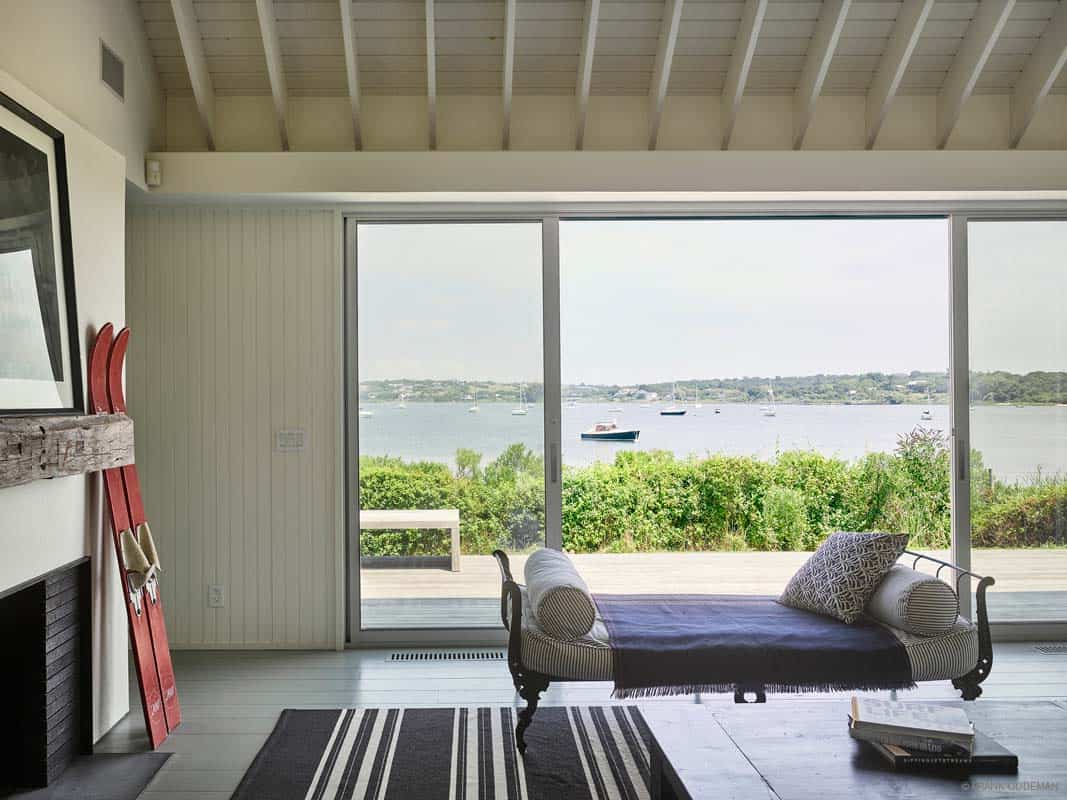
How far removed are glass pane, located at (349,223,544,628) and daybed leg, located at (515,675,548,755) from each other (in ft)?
4.74

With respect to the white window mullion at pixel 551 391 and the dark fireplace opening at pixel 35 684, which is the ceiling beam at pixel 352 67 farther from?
the dark fireplace opening at pixel 35 684

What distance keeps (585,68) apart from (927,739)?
3228 millimetres

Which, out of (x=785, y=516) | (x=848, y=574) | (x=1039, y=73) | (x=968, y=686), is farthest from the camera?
(x=785, y=516)

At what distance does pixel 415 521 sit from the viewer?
4676mm

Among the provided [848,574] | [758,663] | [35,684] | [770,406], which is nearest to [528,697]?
[758,663]

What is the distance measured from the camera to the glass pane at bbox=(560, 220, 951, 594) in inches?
187

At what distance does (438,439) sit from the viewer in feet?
15.4

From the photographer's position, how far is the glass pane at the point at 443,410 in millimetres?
4680

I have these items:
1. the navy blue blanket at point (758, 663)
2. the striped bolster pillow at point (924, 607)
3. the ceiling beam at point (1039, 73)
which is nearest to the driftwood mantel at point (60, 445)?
the navy blue blanket at point (758, 663)

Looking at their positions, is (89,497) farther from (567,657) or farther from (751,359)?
(751,359)

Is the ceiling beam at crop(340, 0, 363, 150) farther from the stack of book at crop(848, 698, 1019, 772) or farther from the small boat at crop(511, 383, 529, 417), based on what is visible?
the stack of book at crop(848, 698, 1019, 772)

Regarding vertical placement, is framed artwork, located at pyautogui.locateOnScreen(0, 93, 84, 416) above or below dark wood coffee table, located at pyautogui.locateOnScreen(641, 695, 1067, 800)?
above

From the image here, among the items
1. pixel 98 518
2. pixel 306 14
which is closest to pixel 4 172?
pixel 98 518

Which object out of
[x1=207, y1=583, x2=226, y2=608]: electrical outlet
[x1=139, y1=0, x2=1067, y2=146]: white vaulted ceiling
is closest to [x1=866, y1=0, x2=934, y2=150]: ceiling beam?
[x1=139, y1=0, x2=1067, y2=146]: white vaulted ceiling
